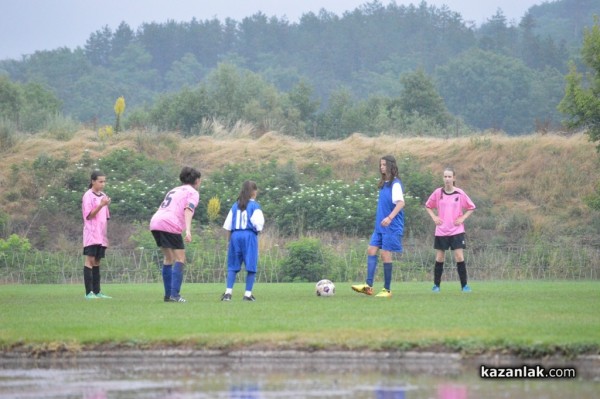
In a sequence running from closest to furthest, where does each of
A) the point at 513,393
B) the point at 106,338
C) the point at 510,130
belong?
the point at 513,393 < the point at 106,338 < the point at 510,130

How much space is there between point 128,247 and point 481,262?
11951mm

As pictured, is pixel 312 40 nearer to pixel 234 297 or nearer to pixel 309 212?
pixel 309 212

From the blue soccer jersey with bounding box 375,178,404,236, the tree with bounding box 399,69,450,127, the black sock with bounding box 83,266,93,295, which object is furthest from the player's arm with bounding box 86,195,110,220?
the tree with bounding box 399,69,450,127

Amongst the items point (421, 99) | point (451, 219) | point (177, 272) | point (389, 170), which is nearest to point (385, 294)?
point (389, 170)

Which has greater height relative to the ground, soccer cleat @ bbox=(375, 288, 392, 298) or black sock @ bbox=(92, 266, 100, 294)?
black sock @ bbox=(92, 266, 100, 294)

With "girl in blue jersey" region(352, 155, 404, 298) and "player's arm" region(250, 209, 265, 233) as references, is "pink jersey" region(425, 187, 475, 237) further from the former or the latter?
"player's arm" region(250, 209, 265, 233)

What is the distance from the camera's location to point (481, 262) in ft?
Answer: 112

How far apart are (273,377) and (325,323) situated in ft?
10.2

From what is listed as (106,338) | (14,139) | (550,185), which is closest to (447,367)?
(106,338)

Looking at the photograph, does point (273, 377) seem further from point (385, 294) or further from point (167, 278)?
point (385, 294)

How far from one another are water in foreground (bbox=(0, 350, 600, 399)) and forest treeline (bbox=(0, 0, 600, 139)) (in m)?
42.0

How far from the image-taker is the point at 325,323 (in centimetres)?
1428

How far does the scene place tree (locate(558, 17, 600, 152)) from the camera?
35.2 meters

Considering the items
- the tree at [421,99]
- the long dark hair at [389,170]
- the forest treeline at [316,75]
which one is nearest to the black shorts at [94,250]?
the long dark hair at [389,170]
